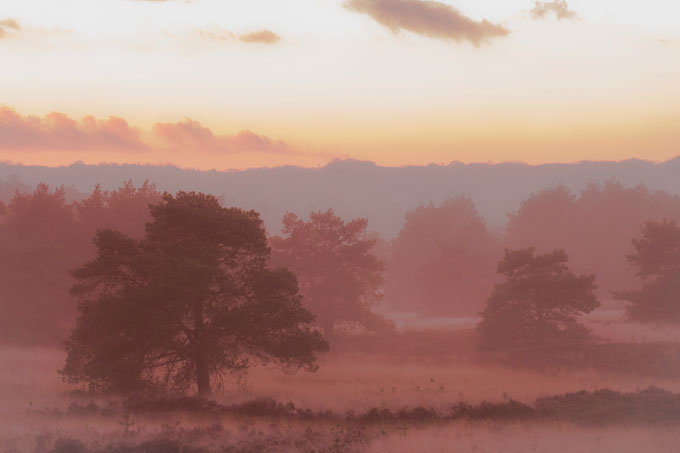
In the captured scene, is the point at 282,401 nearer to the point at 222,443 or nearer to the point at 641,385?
the point at 222,443

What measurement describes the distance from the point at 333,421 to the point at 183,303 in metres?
7.15

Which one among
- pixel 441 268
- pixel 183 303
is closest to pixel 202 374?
pixel 183 303

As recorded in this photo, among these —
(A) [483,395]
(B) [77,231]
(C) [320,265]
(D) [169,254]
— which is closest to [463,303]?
(C) [320,265]

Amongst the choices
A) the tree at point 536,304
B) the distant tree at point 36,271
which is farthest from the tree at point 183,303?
the distant tree at point 36,271

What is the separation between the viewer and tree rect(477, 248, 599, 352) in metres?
42.7

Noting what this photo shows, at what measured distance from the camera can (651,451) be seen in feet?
63.0

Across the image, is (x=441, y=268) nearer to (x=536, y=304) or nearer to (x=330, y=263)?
(x=330, y=263)

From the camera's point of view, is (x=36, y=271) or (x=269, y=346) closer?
(x=269, y=346)

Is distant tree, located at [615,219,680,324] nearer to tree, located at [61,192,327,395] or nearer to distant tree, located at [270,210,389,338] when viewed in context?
distant tree, located at [270,210,389,338]

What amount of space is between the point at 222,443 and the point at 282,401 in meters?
6.97


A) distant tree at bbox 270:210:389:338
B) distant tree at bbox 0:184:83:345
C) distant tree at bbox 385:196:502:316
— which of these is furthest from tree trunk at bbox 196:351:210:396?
distant tree at bbox 385:196:502:316

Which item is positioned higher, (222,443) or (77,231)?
(77,231)

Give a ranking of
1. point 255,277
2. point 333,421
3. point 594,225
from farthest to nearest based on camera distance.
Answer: point 594,225 → point 255,277 → point 333,421

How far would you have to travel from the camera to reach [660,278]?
52.9 metres
